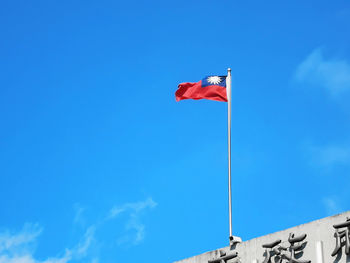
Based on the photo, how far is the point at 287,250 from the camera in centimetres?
1916

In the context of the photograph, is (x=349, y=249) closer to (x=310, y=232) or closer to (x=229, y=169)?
(x=310, y=232)

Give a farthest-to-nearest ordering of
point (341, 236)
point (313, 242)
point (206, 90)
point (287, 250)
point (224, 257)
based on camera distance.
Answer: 1. point (206, 90)
2. point (224, 257)
3. point (287, 250)
4. point (313, 242)
5. point (341, 236)

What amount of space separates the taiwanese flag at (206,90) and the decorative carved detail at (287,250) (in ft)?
22.2

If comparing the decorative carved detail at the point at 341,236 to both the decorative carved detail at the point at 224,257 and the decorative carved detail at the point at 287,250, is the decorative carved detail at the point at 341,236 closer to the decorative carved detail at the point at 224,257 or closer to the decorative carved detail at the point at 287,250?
the decorative carved detail at the point at 287,250

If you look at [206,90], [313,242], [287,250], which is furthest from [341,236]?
[206,90]

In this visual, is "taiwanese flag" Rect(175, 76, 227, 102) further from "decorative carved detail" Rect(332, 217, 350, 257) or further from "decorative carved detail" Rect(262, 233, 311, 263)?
"decorative carved detail" Rect(332, 217, 350, 257)

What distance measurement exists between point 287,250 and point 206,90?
7.74 metres

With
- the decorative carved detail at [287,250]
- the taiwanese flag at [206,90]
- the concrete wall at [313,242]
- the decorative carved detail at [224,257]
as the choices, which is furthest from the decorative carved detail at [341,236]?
the taiwanese flag at [206,90]

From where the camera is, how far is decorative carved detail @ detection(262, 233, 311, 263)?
1875 cm

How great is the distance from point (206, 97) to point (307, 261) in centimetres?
839

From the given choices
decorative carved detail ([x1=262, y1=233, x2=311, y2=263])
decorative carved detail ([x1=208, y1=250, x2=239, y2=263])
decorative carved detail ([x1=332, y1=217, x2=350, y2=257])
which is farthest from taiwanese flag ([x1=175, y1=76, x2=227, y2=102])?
decorative carved detail ([x1=332, y1=217, x2=350, y2=257])

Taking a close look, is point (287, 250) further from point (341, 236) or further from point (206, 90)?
point (206, 90)

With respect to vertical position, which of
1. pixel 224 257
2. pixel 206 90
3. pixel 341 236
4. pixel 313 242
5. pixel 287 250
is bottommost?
pixel 341 236

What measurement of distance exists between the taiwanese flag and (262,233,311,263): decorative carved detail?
6.77 metres
